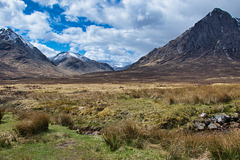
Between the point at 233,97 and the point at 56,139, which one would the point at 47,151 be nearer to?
the point at 56,139

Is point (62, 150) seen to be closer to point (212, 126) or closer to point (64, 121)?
point (64, 121)

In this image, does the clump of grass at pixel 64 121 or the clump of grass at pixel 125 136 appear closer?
the clump of grass at pixel 125 136

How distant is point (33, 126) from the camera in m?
6.76

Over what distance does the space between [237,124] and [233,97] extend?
4940mm

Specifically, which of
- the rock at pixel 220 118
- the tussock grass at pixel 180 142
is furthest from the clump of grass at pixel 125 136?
the rock at pixel 220 118

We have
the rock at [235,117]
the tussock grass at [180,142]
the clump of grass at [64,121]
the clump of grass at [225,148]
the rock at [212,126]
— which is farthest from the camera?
the clump of grass at [64,121]

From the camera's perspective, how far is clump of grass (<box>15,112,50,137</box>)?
656 cm

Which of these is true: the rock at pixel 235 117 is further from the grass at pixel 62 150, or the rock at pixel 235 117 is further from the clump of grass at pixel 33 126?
the clump of grass at pixel 33 126

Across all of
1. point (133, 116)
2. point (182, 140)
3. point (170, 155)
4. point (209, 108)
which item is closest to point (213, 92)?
point (209, 108)

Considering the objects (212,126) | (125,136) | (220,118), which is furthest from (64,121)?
(220,118)

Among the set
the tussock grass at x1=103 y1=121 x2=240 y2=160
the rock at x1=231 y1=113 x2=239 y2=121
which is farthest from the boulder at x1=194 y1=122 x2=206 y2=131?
the tussock grass at x1=103 y1=121 x2=240 y2=160

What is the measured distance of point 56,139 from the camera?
6.26 metres

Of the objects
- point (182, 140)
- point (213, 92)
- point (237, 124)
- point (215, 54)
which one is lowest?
point (237, 124)

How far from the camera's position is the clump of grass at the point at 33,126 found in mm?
6562
